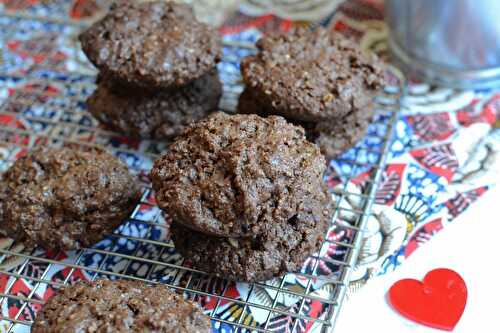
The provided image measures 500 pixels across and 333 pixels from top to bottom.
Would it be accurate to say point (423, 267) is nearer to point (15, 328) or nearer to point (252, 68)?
point (252, 68)

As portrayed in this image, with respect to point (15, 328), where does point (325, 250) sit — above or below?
above

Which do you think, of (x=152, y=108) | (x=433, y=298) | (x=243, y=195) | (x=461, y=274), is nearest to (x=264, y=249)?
(x=243, y=195)

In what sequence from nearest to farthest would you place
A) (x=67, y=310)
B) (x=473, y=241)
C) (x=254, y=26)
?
(x=67, y=310), (x=473, y=241), (x=254, y=26)

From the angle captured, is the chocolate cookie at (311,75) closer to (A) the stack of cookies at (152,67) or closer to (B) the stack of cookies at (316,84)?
(B) the stack of cookies at (316,84)

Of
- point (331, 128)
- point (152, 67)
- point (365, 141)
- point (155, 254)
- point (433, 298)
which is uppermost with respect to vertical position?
point (152, 67)

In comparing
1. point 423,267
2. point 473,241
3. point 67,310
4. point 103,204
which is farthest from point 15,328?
point 473,241

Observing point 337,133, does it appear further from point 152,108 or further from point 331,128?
point 152,108
